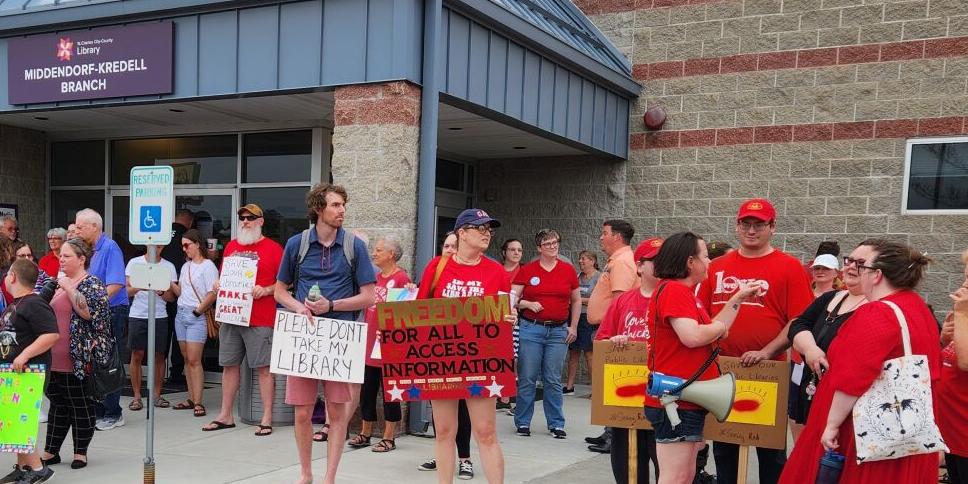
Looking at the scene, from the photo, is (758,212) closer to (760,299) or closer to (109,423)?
(760,299)

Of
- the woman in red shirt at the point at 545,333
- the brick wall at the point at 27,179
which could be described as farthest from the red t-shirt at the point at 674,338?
the brick wall at the point at 27,179

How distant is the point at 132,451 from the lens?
6219 mm

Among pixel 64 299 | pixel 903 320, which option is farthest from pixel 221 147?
pixel 903 320

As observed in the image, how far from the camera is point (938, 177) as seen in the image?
8.52 metres

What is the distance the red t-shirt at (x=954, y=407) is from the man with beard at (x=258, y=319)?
5.03 metres

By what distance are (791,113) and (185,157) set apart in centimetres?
763

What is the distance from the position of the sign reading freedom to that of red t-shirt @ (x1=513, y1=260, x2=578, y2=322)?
97.2 inches

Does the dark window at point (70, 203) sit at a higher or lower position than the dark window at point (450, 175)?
lower

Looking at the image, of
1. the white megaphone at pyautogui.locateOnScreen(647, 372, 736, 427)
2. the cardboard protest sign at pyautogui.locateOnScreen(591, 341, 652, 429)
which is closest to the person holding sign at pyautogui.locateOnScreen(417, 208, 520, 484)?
the cardboard protest sign at pyautogui.locateOnScreen(591, 341, 652, 429)

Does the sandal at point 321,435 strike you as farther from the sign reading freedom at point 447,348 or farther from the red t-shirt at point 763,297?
the red t-shirt at point 763,297

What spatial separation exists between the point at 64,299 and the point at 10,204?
5546mm

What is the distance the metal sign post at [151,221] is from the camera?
4973mm

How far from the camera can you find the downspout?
21.3 feet

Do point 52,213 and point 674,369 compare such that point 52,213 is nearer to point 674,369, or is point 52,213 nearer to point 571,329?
point 571,329
